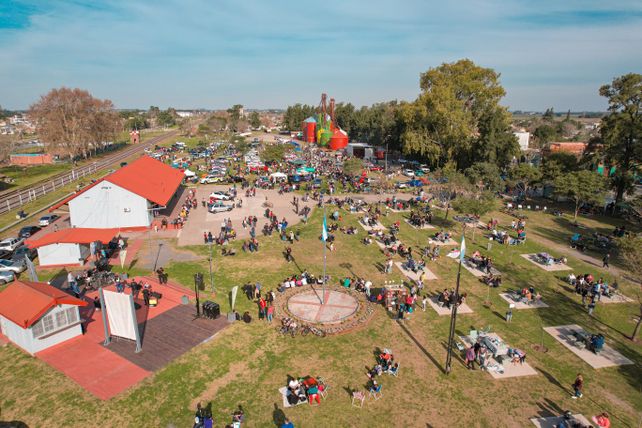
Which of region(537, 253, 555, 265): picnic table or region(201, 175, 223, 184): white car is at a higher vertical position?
region(201, 175, 223, 184): white car

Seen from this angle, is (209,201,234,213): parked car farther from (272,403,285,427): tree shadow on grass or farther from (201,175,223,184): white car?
(272,403,285,427): tree shadow on grass

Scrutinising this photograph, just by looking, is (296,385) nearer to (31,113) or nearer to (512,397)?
(512,397)

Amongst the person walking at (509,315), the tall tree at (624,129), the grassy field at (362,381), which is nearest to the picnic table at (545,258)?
the grassy field at (362,381)

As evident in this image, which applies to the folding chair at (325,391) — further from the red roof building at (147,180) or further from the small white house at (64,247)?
the red roof building at (147,180)

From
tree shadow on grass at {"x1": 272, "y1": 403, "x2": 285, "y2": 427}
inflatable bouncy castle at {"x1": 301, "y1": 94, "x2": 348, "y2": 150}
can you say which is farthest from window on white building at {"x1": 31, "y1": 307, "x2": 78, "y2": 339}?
inflatable bouncy castle at {"x1": 301, "y1": 94, "x2": 348, "y2": 150}

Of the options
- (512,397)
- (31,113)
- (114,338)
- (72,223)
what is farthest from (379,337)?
(31,113)

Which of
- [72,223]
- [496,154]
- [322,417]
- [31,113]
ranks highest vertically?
[31,113]

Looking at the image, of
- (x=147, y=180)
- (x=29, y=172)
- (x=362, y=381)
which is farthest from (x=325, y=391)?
(x=29, y=172)
